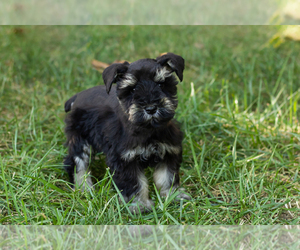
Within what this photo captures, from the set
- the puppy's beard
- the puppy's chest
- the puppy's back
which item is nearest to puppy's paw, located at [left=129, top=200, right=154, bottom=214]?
the puppy's chest

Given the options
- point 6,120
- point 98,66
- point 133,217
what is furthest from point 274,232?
point 98,66

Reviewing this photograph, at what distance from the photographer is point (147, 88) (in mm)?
3229

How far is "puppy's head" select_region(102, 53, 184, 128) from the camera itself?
3.17 metres

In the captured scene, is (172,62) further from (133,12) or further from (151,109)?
(133,12)

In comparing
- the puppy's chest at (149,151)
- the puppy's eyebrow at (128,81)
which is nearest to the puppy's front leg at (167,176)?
the puppy's chest at (149,151)

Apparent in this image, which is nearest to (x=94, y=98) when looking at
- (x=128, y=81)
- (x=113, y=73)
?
(x=113, y=73)

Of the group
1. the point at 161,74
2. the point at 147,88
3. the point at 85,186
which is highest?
the point at 161,74

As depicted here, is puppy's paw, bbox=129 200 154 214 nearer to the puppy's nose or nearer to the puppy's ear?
the puppy's nose

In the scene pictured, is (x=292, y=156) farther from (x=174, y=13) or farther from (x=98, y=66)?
(x=174, y=13)

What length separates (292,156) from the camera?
14.5 feet

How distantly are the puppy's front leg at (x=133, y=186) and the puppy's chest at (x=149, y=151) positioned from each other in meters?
0.11

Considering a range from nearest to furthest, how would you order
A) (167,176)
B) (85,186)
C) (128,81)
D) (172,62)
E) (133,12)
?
(128,81) < (172,62) < (85,186) < (167,176) < (133,12)

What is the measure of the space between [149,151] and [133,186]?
40 centimetres

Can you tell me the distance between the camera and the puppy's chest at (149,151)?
11.5ft
